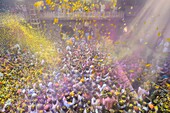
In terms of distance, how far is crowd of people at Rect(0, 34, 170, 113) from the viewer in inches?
174

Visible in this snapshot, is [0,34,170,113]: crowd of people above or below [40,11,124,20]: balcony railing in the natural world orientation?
below

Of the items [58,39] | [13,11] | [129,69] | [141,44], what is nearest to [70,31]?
[58,39]

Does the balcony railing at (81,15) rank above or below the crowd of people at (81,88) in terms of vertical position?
above

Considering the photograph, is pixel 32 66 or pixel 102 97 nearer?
pixel 102 97

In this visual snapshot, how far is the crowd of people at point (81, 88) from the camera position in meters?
4.43

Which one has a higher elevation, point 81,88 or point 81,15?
point 81,15

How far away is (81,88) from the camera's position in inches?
198

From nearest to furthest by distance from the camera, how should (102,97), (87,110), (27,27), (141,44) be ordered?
1. (87,110)
2. (102,97)
3. (141,44)
4. (27,27)

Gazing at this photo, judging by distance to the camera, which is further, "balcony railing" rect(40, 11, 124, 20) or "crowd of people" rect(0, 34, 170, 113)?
"balcony railing" rect(40, 11, 124, 20)

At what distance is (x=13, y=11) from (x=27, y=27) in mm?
2024

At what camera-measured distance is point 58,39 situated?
39.3 feet

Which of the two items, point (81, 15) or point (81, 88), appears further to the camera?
A: point (81, 15)

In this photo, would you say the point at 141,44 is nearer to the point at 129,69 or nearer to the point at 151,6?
the point at 151,6

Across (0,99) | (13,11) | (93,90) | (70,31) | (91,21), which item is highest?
(13,11)
